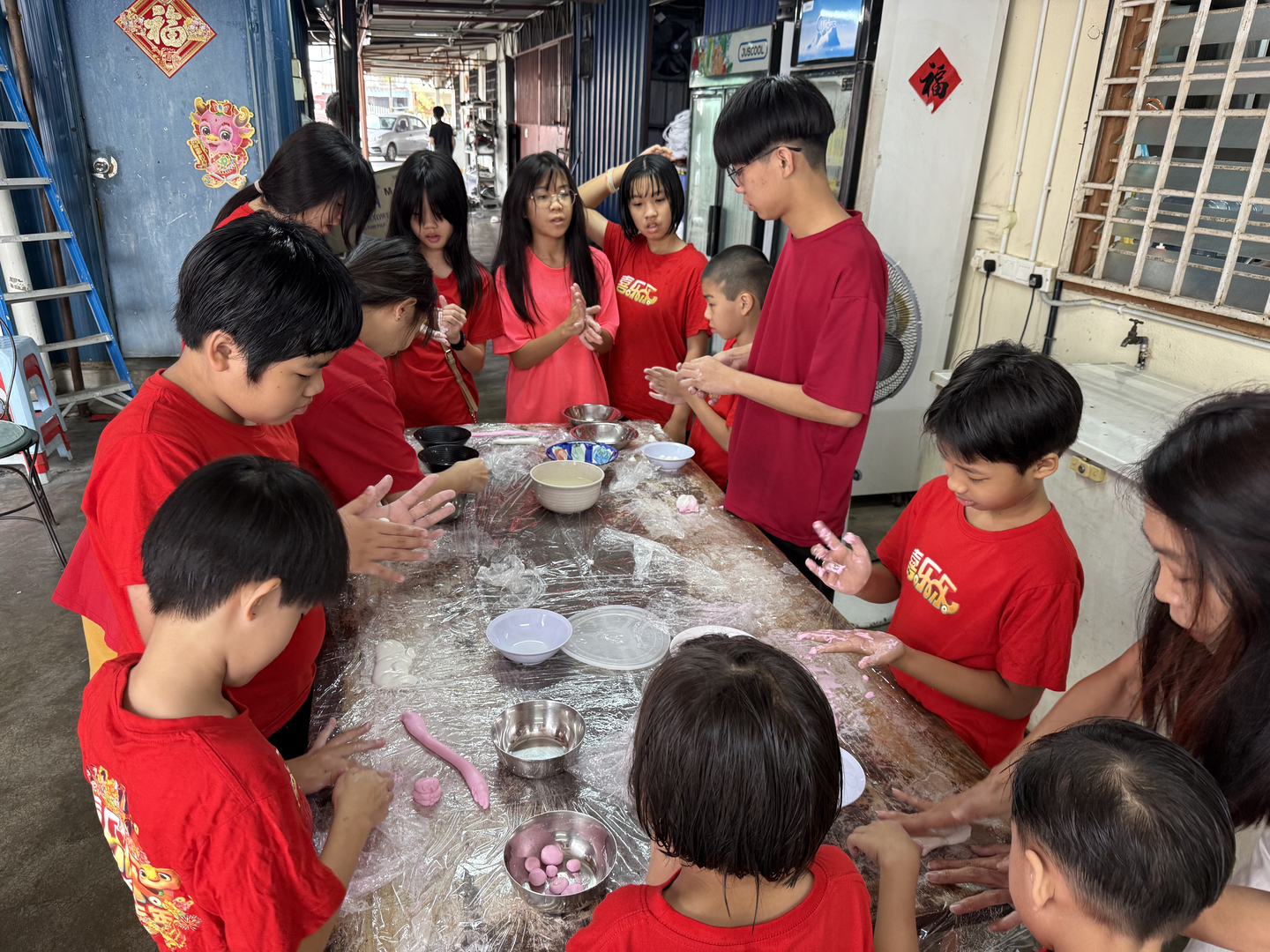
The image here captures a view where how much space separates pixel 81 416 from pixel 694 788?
19.3 feet

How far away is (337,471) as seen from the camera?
194 cm

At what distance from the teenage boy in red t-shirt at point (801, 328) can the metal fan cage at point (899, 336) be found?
131cm

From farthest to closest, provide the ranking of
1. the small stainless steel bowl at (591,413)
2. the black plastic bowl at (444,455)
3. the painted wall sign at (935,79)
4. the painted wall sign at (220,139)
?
the painted wall sign at (220,139)
the painted wall sign at (935,79)
the small stainless steel bowl at (591,413)
the black plastic bowl at (444,455)

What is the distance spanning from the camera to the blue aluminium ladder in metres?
4.30

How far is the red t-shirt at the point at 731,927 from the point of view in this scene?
851 mm

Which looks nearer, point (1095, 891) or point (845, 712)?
point (1095, 891)

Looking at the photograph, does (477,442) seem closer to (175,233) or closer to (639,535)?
(639,535)

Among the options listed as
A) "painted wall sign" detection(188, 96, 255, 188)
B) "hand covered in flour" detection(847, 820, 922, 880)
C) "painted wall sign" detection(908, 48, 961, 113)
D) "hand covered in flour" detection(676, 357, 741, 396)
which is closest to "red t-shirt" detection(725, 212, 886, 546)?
"hand covered in flour" detection(676, 357, 741, 396)

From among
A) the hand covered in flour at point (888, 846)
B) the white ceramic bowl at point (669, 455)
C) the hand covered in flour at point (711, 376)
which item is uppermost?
the hand covered in flour at point (711, 376)

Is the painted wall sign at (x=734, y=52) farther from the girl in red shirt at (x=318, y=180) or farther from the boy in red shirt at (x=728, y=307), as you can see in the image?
the girl in red shirt at (x=318, y=180)

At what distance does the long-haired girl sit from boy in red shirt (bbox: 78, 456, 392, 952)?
6.57ft

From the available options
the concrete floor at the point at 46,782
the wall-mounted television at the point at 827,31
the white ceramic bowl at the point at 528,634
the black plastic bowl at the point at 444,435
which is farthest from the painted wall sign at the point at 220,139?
the white ceramic bowl at the point at 528,634

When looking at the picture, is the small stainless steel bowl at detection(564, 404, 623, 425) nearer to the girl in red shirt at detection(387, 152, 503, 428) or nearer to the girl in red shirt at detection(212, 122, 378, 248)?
the girl in red shirt at detection(387, 152, 503, 428)

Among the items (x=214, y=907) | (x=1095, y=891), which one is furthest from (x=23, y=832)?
(x=1095, y=891)
